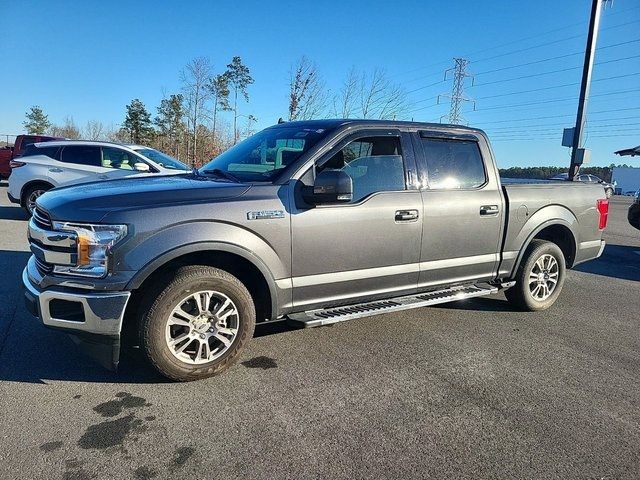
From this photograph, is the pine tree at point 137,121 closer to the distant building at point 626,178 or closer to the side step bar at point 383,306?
the side step bar at point 383,306

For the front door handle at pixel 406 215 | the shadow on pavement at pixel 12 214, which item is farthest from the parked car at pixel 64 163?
the front door handle at pixel 406 215

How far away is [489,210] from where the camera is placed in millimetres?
4586

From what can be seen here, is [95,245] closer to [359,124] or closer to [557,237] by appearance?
[359,124]

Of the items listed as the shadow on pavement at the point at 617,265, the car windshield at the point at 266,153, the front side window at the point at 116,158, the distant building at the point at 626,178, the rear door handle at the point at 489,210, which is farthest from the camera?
the distant building at the point at 626,178

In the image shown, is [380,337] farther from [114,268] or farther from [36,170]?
[36,170]

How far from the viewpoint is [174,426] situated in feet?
9.04

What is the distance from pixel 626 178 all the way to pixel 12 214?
8098 centimetres

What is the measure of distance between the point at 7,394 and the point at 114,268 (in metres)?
1.15

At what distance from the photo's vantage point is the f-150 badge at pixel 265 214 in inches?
131

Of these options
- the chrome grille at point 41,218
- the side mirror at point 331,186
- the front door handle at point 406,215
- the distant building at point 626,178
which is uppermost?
the distant building at point 626,178

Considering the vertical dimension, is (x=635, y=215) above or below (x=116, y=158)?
below

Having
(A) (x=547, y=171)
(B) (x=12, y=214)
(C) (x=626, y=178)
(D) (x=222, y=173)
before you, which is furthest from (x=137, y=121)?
(A) (x=547, y=171)

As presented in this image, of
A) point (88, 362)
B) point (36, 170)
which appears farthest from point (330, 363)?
point (36, 170)

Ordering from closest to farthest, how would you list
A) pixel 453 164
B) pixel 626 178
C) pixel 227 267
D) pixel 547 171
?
1. pixel 227 267
2. pixel 453 164
3. pixel 626 178
4. pixel 547 171
